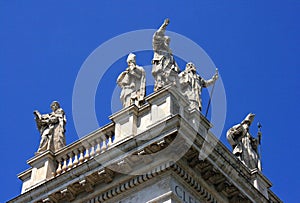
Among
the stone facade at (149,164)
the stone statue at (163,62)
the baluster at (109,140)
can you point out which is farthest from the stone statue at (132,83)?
the baluster at (109,140)

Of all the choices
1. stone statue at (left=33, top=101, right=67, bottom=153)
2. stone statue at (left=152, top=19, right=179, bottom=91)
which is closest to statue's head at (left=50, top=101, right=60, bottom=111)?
stone statue at (left=33, top=101, right=67, bottom=153)

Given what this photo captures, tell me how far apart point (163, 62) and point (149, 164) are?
3553 mm

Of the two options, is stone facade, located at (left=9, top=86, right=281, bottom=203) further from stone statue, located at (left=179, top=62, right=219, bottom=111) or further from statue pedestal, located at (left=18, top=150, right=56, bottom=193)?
stone statue, located at (left=179, top=62, right=219, bottom=111)

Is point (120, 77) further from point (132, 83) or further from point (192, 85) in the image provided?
point (192, 85)

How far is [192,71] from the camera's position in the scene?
23938 mm

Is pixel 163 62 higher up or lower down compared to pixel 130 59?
lower down

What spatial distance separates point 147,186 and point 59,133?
4.74 metres

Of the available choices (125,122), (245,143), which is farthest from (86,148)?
(245,143)

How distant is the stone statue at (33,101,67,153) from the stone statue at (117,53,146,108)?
7.54 ft

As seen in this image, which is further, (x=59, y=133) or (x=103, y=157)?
(x=59, y=133)

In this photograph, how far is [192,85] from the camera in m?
23.7

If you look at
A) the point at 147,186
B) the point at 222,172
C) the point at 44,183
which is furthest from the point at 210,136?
→ the point at 44,183

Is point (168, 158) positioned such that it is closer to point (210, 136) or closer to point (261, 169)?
point (210, 136)

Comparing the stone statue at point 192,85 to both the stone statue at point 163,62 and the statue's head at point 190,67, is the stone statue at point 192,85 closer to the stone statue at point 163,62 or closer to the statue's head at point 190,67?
the statue's head at point 190,67
